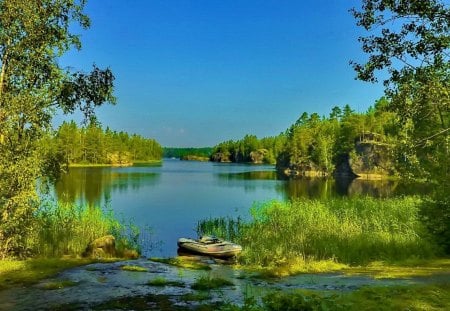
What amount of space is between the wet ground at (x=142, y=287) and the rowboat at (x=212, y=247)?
278 inches

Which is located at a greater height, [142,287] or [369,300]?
[369,300]

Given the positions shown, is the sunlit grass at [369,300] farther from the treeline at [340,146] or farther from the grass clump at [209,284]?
the treeline at [340,146]

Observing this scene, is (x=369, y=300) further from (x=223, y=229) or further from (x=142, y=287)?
(x=223, y=229)

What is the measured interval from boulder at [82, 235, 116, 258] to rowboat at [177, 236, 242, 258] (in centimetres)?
515

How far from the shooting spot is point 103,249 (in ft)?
71.3

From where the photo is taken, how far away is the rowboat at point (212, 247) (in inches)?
960

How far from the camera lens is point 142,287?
44.1 feet

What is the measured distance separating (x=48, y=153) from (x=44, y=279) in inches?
220

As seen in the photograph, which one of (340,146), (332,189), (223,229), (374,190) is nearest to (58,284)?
(223,229)

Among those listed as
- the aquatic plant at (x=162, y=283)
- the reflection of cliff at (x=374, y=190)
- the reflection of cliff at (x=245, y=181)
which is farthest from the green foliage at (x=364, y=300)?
the reflection of cliff at (x=245, y=181)

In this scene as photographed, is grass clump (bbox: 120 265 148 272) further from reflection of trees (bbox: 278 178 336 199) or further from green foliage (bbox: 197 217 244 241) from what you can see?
reflection of trees (bbox: 278 178 336 199)

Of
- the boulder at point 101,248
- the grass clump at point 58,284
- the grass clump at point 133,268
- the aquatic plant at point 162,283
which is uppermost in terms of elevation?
the grass clump at point 58,284

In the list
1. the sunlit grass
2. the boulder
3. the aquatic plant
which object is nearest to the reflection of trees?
the boulder

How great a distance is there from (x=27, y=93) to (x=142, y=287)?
8.48 metres
